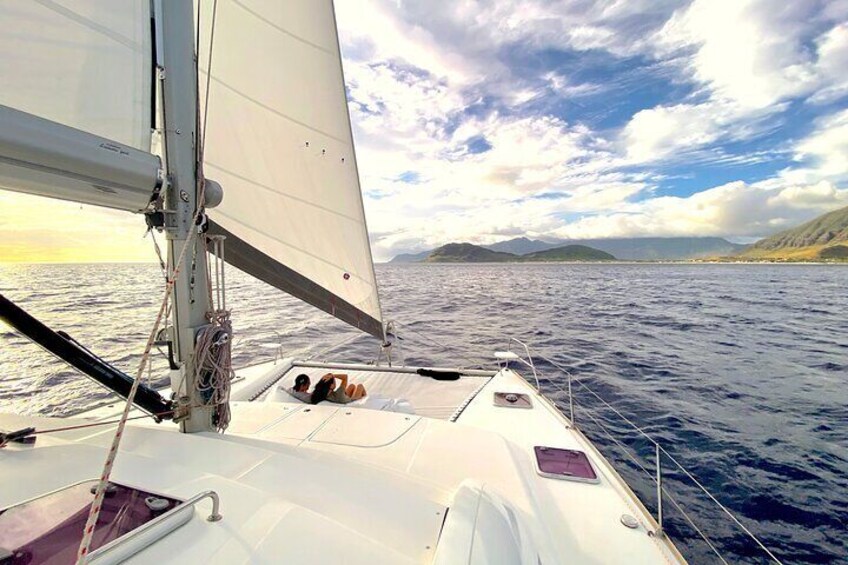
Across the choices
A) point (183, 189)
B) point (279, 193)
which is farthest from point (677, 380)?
point (183, 189)

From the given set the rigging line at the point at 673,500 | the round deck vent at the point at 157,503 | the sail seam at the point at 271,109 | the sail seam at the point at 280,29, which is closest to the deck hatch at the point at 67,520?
the round deck vent at the point at 157,503

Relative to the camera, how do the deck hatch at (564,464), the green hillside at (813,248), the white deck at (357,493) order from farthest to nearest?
the green hillside at (813,248)
the deck hatch at (564,464)
the white deck at (357,493)

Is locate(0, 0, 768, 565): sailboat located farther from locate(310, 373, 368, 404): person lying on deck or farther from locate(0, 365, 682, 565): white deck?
locate(310, 373, 368, 404): person lying on deck

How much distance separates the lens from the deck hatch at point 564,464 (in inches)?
119

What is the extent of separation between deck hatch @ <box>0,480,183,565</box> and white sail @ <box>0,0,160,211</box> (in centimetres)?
116

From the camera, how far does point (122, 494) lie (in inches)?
55.5

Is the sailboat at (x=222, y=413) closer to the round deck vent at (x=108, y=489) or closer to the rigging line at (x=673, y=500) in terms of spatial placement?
the round deck vent at (x=108, y=489)

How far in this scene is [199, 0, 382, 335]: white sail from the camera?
12.0 feet

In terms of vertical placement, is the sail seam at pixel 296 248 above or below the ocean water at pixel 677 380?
above

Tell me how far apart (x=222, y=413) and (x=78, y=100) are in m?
1.81

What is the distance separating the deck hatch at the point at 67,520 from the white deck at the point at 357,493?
9 cm

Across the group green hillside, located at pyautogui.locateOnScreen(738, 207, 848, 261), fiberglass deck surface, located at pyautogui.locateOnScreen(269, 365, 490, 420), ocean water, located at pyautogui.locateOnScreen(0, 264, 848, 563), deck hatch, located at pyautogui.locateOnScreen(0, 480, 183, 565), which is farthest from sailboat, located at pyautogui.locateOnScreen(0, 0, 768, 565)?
green hillside, located at pyautogui.locateOnScreen(738, 207, 848, 261)

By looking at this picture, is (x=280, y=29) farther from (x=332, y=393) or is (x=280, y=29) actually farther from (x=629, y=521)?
(x=629, y=521)

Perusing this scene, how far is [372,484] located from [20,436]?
1.56 m
